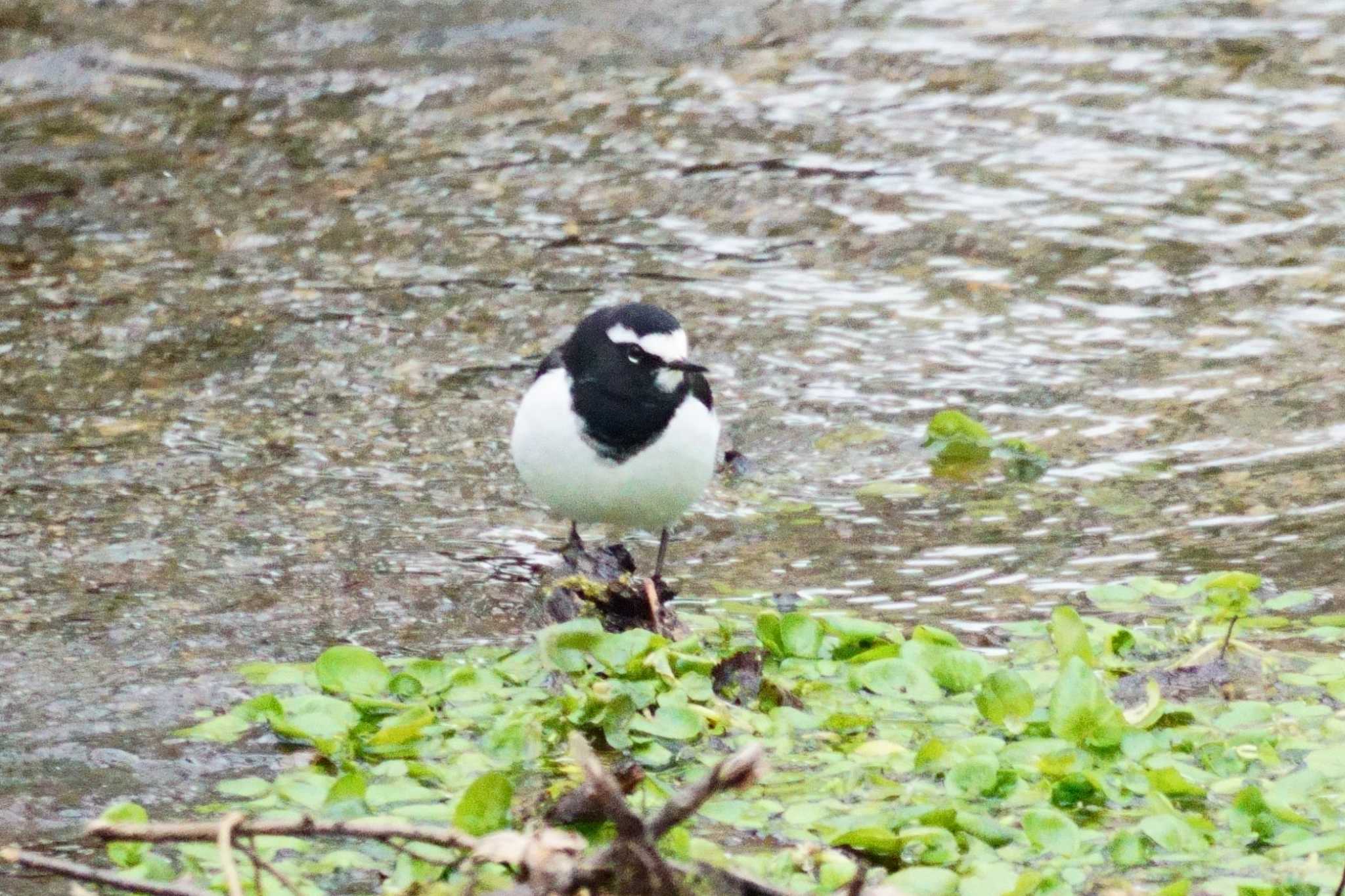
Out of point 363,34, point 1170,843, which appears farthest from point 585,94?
point 1170,843

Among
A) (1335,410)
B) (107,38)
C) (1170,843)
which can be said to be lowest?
(1335,410)

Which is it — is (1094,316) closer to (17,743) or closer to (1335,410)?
(1335,410)

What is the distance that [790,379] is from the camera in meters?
7.17

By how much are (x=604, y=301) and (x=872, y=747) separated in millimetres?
4039

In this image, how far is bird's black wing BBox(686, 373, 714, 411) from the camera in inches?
210

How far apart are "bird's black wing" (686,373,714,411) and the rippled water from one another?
548 millimetres

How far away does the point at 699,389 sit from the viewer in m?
5.43

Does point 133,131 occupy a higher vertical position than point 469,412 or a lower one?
higher

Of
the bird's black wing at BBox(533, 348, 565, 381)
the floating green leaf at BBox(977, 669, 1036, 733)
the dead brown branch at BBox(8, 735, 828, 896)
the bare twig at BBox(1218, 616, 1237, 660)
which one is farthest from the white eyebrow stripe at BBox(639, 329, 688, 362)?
the dead brown branch at BBox(8, 735, 828, 896)

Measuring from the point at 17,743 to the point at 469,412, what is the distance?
2916 millimetres

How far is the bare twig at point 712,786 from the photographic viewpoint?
2.56 metres

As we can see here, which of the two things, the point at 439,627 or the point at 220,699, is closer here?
the point at 220,699

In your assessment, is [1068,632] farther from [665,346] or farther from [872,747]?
[665,346]

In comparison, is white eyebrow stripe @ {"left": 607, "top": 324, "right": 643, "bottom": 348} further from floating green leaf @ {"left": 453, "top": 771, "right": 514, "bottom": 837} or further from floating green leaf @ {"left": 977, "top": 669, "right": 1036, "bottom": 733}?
floating green leaf @ {"left": 453, "top": 771, "right": 514, "bottom": 837}
